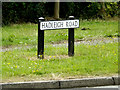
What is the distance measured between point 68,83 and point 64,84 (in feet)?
0.30

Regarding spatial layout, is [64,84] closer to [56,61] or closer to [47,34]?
[56,61]

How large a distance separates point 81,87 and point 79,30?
8259mm

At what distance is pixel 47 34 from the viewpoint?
14680 mm

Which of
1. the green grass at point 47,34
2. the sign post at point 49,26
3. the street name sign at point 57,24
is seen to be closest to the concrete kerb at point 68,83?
the sign post at point 49,26

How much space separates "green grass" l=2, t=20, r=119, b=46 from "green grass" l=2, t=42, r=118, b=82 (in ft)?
6.34

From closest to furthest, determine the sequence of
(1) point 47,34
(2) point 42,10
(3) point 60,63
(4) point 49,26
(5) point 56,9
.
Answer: (3) point 60,63 → (4) point 49,26 → (1) point 47,34 → (2) point 42,10 → (5) point 56,9

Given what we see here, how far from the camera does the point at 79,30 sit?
1577 cm

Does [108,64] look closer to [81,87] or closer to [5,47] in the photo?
[81,87]

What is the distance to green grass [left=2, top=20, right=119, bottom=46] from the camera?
43.5 feet

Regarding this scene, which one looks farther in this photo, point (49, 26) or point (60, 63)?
point (49, 26)

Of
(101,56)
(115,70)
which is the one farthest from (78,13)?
(115,70)

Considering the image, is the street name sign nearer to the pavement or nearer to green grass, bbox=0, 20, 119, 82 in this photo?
green grass, bbox=0, 20, 119, 82

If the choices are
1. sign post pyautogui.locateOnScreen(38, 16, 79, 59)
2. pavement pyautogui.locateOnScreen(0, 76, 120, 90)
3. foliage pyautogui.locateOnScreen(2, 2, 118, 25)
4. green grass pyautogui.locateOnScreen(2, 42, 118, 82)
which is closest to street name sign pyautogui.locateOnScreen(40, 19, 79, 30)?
sign post pyautogui.locateOnScreen(38, 16, 79, 59)

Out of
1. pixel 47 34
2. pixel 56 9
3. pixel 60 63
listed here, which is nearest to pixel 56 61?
pixel 60 63
